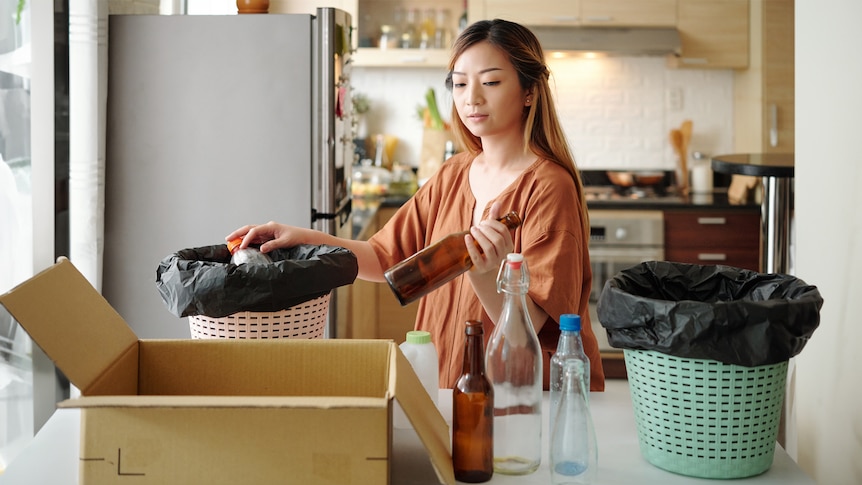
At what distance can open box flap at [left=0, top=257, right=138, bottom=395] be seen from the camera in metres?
1.18

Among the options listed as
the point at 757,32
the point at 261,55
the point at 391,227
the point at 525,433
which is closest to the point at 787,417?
the point at 391,227

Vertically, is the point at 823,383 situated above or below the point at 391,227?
below

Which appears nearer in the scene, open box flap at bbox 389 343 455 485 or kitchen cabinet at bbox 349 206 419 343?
open box flap at bbox 389 343 455 485

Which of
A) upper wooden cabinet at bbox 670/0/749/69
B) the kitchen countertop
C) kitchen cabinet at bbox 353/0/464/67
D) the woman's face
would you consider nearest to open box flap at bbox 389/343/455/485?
the woman's face

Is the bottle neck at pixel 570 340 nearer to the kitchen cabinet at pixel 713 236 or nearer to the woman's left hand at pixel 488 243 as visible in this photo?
the woman's left hand at pixel 488 243

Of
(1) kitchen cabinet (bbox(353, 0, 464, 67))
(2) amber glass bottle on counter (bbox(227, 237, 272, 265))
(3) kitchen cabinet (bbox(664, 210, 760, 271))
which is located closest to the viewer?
(2) amber glass bottle on counter (bbox(227, 237, 272, 265))

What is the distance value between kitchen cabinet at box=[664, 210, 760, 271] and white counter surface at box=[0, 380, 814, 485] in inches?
123

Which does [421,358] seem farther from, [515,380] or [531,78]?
[531,78]

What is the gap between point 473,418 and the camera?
1226 mm

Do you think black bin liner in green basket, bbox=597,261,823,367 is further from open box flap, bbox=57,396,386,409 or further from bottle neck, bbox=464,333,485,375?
open box flap, bbox=57,396,386,409

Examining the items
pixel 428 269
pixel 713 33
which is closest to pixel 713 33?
pixel 713 33

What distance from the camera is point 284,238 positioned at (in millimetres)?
1830

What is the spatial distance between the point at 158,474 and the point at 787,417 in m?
1.85

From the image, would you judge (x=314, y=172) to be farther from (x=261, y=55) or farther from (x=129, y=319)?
(x=129, y=319)
